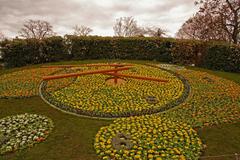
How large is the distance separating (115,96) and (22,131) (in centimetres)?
427

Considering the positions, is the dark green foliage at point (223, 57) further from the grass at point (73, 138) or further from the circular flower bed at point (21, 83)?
the circular flower bed at point (21, 83)

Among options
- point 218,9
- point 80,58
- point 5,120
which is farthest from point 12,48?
point 218,9

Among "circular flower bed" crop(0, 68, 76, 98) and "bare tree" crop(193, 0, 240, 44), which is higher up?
"bare tree" crop(193, 0, 240, 44)

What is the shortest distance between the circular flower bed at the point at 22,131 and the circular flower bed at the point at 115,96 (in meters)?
1.37

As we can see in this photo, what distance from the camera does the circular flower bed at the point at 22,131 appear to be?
20.0 ft

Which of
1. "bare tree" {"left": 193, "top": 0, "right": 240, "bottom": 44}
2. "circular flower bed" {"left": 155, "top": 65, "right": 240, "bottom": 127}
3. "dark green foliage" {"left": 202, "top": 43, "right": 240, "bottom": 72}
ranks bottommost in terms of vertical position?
"circular flower bed" {"left": 155, "top": 65, "right": 240, "bottom": 127}

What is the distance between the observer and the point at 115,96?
9.84 meters

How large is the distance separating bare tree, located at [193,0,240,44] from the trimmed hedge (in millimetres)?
10027

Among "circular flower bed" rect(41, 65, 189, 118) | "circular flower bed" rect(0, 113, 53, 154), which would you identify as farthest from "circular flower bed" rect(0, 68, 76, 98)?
"circular flower bed" rect(0, 113, 53, 154)

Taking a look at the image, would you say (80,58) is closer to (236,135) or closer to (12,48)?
(12,48)

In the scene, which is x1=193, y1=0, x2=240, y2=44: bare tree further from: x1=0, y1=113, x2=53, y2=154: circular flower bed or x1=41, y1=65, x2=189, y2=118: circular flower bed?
x1=0, y1=113, x2=53, y2=154: circular flower bed

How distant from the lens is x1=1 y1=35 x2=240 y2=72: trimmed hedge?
15477mm

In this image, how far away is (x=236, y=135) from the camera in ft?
22.9

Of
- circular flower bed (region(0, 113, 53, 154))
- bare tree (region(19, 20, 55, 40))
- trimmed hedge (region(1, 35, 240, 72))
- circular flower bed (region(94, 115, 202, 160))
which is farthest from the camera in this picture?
bare tree (region(19, 20, 55, 40))
